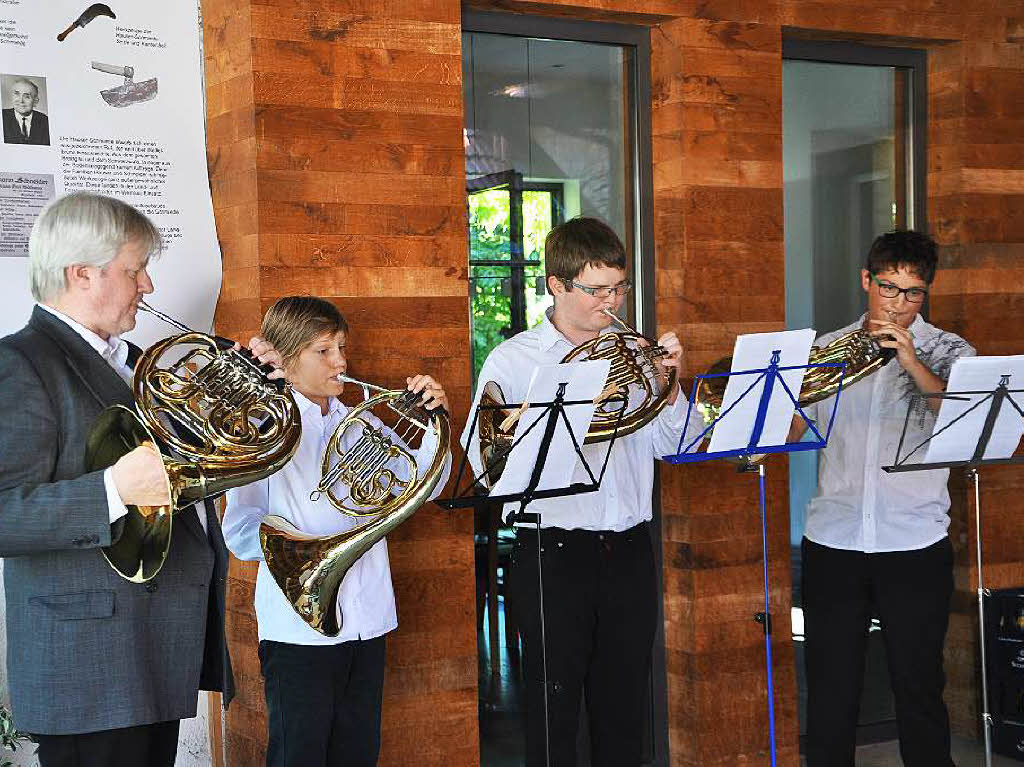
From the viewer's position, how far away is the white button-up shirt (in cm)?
360

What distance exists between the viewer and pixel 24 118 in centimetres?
320

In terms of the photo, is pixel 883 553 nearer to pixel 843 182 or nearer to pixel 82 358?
pixel 843 182

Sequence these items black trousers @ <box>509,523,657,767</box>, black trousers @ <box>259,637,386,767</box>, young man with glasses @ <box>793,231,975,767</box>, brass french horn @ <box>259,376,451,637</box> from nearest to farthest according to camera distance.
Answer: brass french horn @ <box>259,376,451,637</box>
black trousers @ <box>259,637,386,767</box>
black trousers @ <box>509,523,657,767</box>
young man with glasses @ <box>793,231,975,767</box>

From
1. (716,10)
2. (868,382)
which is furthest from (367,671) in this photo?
(716,10)

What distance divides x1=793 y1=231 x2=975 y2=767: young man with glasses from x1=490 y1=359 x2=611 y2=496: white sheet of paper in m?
0.99

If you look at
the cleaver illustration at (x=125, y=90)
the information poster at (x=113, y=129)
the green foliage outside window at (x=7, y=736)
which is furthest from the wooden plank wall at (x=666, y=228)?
the green foliage outside window at (x=7, y=736)

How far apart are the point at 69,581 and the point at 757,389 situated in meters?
1.65

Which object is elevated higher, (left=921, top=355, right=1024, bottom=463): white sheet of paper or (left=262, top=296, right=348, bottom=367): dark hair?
(left=262, top=296, right=348, bottom=367): dark hair

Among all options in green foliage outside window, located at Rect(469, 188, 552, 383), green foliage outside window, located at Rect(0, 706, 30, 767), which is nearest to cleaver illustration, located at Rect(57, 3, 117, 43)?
green foliage outside window, located at Rect(469, 188, 552, 383)

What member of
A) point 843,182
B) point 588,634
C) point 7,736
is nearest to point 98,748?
point 7,736

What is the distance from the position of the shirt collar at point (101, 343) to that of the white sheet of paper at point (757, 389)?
4.62 feet

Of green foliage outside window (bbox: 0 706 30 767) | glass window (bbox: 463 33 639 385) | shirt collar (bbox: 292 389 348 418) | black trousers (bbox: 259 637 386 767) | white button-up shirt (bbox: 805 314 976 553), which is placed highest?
glass window (bbox: 463 33 639 385)

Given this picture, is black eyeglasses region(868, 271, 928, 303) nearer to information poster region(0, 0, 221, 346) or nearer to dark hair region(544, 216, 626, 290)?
dark hair region(544, 216, 626, 290)

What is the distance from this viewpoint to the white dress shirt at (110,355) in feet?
7.10
